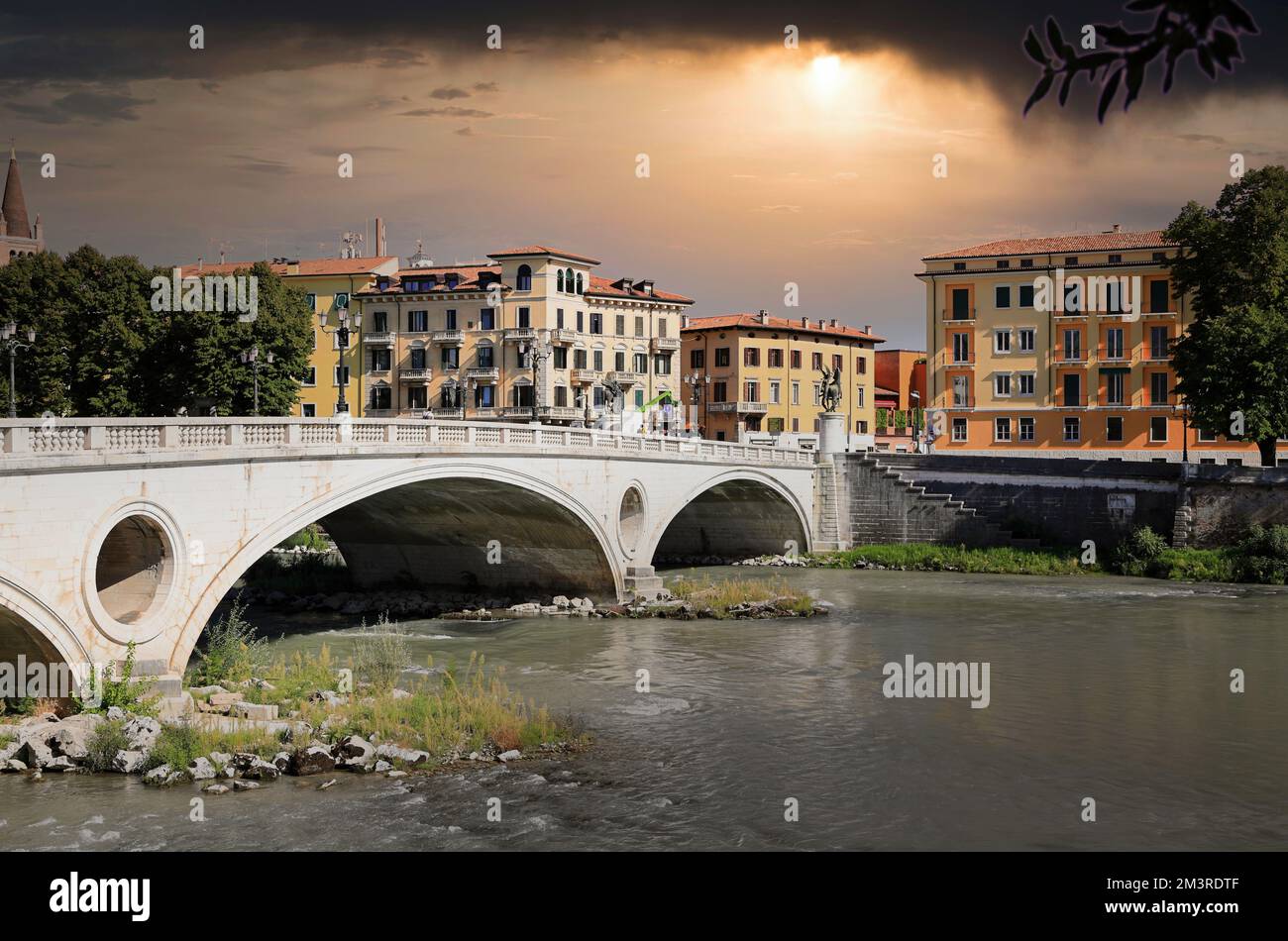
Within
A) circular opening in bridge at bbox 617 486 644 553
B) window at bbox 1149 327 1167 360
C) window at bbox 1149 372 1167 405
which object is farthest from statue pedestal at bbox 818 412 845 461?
circular opening in bridge at bbox 617 486 644 553

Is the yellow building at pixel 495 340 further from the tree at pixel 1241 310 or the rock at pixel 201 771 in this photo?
the rock at pixel 201 771

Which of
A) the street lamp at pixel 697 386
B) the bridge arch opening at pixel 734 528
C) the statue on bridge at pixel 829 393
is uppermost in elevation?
the street lamp at pixel 697 386

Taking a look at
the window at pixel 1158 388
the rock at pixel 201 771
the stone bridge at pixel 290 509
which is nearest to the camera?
the rock at pixel 201 771

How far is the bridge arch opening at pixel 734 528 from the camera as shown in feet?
174

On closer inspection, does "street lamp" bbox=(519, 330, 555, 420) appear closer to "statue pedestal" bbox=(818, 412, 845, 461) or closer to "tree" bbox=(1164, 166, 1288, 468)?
"statue pedestal" bbox=(818, 412, 845, 461)

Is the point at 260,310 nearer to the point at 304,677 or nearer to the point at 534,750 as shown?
the point at 304,677

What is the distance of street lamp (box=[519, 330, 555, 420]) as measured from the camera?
219 ft

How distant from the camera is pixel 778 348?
257 ft

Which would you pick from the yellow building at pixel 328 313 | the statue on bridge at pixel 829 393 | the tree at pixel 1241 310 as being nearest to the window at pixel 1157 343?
the tree at pixel 1241 310

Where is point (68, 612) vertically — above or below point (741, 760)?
above

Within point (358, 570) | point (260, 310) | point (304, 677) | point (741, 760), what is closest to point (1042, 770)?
point (741, 760)

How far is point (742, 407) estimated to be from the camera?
250 ft

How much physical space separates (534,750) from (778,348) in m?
60.9

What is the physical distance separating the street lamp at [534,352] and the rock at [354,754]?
159 ft
